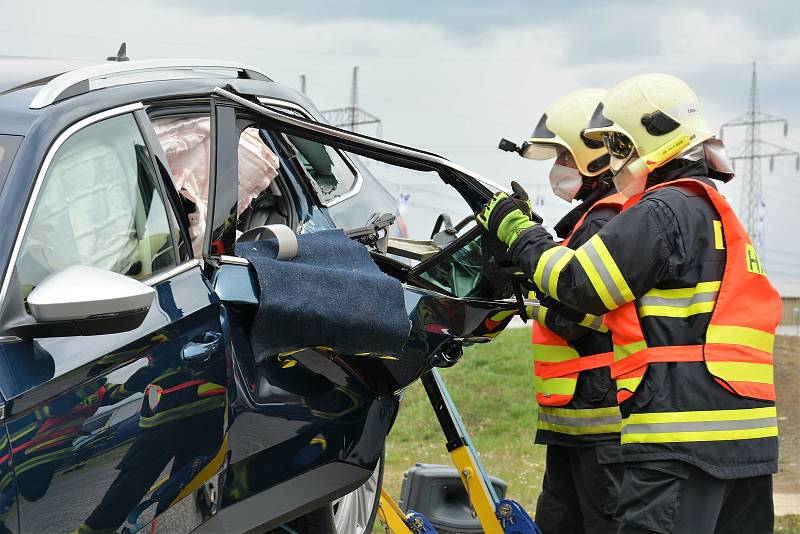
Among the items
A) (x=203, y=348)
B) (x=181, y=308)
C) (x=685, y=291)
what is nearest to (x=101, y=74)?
(x=181, y=308)

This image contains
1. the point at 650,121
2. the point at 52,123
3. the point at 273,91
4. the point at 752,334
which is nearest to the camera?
the point at 52,123

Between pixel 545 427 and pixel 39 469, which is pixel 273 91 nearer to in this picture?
pixel 545 427

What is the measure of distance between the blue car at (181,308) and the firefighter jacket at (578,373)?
43 centimetres

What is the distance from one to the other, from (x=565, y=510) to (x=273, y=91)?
7.01 feet

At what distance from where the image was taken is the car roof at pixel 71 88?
2.94 m

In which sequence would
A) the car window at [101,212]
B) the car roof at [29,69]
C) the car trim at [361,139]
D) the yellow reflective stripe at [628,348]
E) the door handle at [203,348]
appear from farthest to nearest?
the yellow reflective stripe at [628,348], the car trim at [361,139], the car roof at [29,69], the door handle at [203,348], the car window at [101,212]

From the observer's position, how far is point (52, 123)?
2873 millimetres

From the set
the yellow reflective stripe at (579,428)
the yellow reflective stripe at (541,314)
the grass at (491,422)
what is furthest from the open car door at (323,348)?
the grass at (491,422)

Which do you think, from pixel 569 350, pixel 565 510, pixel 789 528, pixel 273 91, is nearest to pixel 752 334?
pixel 569 350

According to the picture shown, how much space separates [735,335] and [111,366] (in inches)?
75.9

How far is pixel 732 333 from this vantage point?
3.49 meters

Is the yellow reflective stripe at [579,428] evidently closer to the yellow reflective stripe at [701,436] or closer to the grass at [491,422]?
the yellow reflective stripe at [701,436]

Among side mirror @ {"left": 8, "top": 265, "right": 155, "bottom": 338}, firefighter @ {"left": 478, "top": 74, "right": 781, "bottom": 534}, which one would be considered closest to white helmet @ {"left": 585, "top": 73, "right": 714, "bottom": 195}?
firefighter @ {"left": 478, "top": 74, "right": 781, "bottom": 534}

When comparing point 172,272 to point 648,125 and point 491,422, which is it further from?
point 491,422
